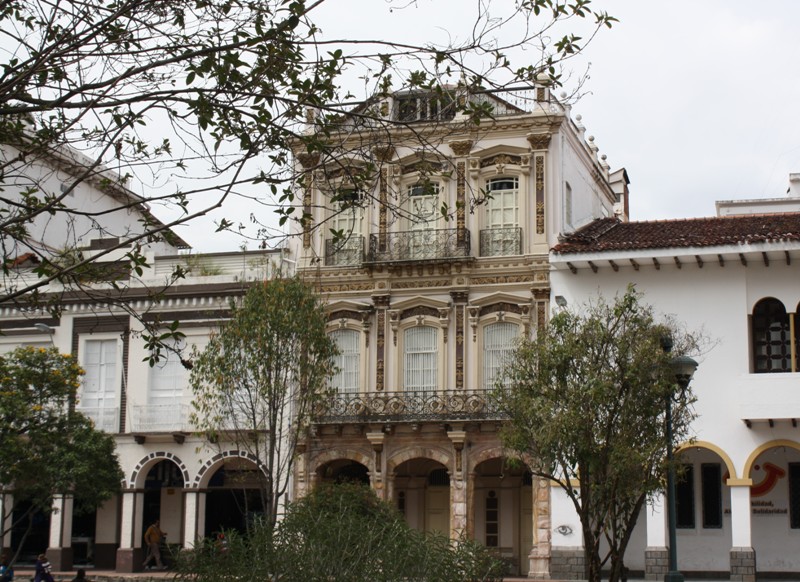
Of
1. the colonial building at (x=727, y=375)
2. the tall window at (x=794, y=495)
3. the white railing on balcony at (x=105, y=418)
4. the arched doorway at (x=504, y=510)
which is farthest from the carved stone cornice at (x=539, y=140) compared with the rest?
the white railing on balcony at (x=105, y=418)

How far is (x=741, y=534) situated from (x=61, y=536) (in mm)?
18492

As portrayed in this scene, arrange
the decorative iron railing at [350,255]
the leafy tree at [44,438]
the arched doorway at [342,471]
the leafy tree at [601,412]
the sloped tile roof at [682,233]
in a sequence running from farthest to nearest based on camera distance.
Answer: the decorative iron railing at [350,255], the arched doorway at [342,471], the leafy tree at [44,438], the sloped tile roof at [682,233], the leafy tree at [601,412]

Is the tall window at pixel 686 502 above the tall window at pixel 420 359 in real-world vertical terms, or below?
below

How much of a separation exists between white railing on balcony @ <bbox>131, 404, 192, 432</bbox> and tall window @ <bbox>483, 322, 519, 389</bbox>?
27.6 feet

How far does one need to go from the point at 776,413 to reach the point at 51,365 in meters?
17.5

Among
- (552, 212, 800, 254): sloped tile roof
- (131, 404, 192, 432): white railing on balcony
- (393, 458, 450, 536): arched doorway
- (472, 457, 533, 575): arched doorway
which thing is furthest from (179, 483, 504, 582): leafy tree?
(131, 404, 192, 432): white railing on balcony

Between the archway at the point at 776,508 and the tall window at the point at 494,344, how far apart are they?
6800 millimetres

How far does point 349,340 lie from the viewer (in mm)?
35969

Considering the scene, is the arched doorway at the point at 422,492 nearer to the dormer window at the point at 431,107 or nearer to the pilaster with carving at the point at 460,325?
the pilaster with carving at the point at 460,325

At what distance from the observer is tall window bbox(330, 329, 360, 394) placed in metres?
35.7


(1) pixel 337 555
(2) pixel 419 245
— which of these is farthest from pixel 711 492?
(1) pixel 337 555

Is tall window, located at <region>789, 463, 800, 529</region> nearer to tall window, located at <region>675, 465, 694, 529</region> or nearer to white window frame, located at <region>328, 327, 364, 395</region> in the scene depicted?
tall window, located at <region>675, 465, 694, 529</region>

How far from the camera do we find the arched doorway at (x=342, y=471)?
35.8m

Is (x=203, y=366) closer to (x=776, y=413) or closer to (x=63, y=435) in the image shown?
(x=63, y=435)
